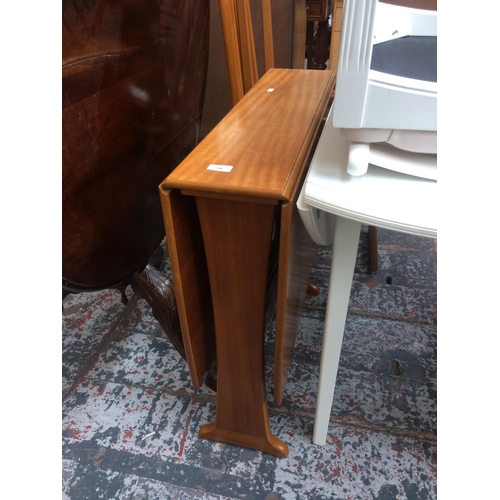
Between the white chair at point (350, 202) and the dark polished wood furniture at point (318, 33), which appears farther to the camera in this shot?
the dark polished wood furniture at point (318, 33)

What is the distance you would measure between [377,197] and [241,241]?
9.8 inches

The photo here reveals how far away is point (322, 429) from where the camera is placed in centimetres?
101

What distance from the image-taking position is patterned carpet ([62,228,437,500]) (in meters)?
0.97

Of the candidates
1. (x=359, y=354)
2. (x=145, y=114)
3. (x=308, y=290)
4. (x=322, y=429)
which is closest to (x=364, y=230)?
(x=308, y=290)

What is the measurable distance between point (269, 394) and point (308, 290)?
430mm

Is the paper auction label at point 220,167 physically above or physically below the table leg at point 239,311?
above

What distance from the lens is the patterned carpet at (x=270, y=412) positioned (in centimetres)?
97

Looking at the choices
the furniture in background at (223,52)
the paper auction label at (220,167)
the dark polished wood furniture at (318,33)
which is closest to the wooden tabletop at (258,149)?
the paper auction label at (220,167)

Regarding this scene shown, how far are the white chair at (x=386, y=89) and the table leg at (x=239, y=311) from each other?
187 millimetres

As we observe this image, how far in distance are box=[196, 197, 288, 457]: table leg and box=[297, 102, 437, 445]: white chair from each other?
0.09m

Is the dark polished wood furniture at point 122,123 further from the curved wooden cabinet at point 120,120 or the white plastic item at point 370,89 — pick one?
the white plastic item at point 370,89

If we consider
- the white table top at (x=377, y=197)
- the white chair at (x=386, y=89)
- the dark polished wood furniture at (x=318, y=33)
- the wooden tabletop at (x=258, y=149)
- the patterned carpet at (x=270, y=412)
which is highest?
the white chair at (x=386, y=89)

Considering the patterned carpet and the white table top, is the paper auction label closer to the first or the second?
the white table top

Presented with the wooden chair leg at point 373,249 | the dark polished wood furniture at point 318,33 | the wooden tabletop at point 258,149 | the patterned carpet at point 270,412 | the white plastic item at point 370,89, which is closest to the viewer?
the white plastic item at point 370,89
